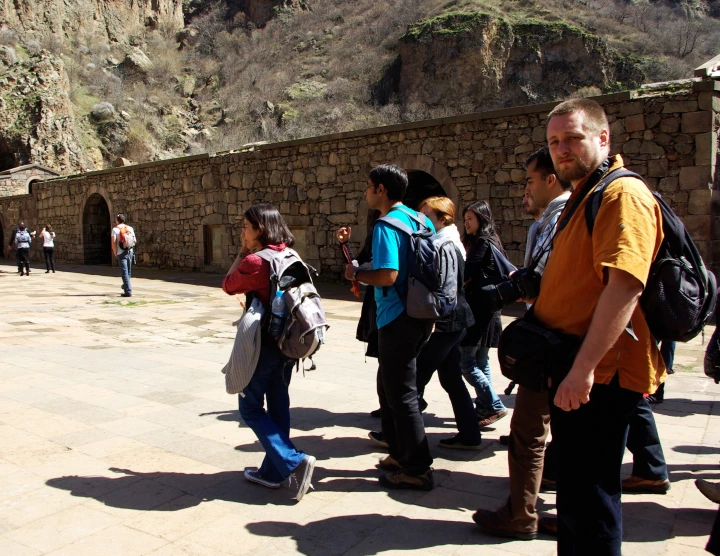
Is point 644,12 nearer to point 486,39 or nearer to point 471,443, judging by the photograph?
point 486,39

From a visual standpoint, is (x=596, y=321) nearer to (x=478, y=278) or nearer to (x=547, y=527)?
(x=547, y=527)

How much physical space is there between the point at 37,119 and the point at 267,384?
106ft

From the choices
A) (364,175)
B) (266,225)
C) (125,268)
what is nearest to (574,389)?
(266,225)

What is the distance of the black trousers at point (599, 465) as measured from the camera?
80.8 inches

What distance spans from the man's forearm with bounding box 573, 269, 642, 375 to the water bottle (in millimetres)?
1632

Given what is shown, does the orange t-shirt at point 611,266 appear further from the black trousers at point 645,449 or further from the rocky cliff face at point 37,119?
the rocky cliff face at point 37,119

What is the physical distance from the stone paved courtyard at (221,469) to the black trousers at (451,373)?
187 mm

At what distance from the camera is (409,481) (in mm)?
3277

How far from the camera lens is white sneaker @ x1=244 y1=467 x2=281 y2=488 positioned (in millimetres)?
3342

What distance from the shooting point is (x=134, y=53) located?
151 feet

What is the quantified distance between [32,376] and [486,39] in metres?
31.8

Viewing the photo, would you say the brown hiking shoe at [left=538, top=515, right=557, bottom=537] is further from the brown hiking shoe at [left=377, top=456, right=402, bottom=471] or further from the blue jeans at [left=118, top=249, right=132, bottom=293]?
the blue jeans at [left=118, top=249, right=132, bottom=293]

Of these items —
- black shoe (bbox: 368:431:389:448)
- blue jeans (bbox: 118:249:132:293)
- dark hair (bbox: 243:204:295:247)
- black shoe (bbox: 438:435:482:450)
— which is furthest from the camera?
blue jeans (bbox: 118:249:132:293)

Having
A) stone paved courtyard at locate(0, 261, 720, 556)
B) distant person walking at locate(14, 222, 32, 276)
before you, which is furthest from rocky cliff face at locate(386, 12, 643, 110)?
stone paved courtyard at locate(0, 261, 720, 556)
